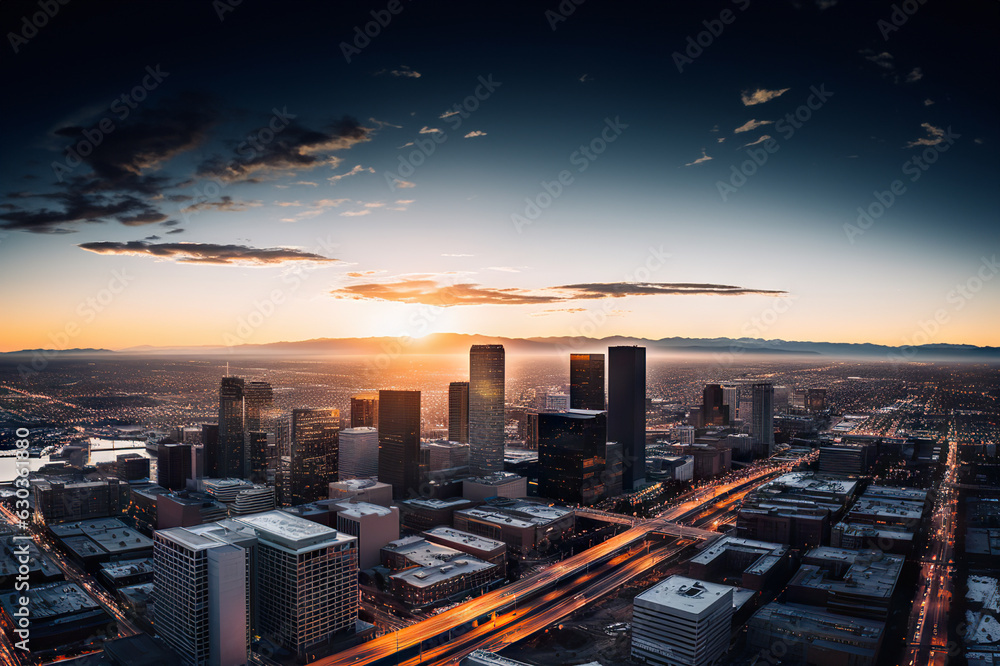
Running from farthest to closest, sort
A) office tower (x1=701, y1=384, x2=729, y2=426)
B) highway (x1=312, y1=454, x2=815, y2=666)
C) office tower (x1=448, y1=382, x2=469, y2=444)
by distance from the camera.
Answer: office tower (x1=701, y1=384, x2=729, y2=426) < office tower (x1=448, y1=382, x2=469, y2=444) < highway (x1=312, y1=454, x2=815, y2=666)

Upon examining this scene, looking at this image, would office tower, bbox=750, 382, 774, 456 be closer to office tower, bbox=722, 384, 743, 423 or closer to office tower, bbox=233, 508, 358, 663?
office tower, bbox=722, 384, 743, 423


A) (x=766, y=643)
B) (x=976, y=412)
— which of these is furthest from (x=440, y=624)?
(x=976, y=412)

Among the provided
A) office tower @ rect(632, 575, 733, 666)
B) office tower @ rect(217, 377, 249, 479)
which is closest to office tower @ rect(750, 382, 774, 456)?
office tower @ rect(632, 575, 733, 666)

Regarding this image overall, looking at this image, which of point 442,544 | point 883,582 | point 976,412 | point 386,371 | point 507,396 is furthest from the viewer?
point 386,371

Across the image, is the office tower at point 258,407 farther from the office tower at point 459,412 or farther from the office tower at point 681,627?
the office tower at point 681,627

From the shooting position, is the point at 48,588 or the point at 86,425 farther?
the point at 86,425

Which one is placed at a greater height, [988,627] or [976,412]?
[976,412]

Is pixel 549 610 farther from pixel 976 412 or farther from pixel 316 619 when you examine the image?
pixel 976 412

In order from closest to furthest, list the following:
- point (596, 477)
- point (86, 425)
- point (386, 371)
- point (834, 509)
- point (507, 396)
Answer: point (834, 509), point (596, 477), point (86, 425), point (507, 396), point (386, 371)
